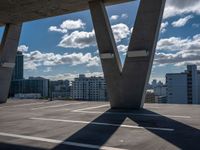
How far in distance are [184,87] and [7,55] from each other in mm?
84020

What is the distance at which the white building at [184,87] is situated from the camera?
9544 cm

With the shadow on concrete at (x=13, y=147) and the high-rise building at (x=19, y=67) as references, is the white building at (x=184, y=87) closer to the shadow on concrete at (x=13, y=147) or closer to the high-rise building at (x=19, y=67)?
the high-rise building at (x=19, y=67)

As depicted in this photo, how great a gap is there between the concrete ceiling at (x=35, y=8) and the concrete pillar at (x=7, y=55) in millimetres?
1340

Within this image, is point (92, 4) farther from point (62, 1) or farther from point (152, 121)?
point (152, 121)

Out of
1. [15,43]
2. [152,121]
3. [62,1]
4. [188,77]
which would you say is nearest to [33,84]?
[188,77]

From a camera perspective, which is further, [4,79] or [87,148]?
[4,79]

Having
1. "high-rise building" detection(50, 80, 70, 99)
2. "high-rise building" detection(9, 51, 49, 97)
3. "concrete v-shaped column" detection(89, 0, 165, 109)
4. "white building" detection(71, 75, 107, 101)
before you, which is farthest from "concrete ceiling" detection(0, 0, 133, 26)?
"white building" detection(71, 75, 107, 101)

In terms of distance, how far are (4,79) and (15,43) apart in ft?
11.0

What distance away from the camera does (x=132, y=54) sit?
16.1 metres

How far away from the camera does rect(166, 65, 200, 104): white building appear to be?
313 feet

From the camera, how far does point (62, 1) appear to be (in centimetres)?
1888

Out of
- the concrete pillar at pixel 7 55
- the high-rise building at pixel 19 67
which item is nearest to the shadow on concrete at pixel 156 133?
the concrete pillar at pixel 7 55

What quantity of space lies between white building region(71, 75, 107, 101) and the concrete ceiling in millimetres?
97400

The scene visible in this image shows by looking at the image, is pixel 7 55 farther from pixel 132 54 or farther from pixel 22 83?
pixel 22 83
